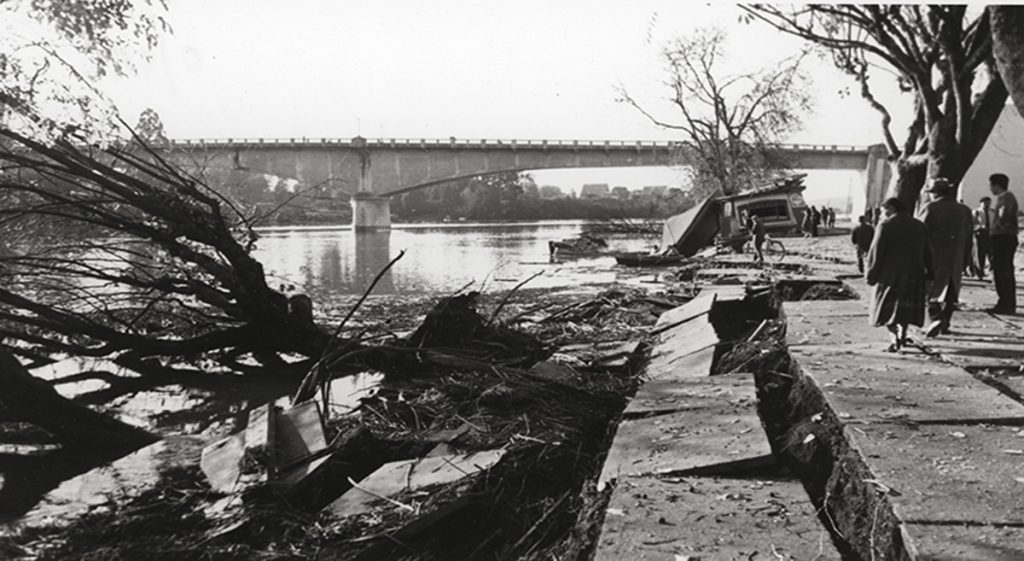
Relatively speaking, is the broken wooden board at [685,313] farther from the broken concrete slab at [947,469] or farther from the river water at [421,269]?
the broken concrete slab at [947,469]

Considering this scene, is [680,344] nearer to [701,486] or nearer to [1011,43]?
[1011,43]

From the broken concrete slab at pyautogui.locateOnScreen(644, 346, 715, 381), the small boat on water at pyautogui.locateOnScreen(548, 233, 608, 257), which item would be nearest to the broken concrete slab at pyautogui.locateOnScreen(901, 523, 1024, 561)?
the broken concrete slab at pyautogui.locateOnScreen(644, 346, 715, 381)

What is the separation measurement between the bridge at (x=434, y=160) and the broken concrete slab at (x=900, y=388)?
116 feet

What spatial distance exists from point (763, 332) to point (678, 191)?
1669 inches

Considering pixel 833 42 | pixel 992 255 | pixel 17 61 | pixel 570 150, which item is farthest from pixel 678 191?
pixel 17 61

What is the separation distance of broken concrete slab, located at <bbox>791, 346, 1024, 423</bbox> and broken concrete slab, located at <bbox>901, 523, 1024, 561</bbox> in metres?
1.24

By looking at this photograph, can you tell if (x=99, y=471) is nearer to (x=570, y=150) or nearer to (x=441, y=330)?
(x=441, y=330)

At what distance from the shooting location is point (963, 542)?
241 centimetres

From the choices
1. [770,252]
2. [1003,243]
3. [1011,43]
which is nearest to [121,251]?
[1011,43]

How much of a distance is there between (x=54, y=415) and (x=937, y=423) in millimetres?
5425

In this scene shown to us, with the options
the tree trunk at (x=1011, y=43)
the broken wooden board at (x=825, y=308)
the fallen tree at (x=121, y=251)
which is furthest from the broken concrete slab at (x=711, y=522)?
the fallen tree at (x=121, y=251)

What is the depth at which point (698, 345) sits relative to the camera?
20.1ft

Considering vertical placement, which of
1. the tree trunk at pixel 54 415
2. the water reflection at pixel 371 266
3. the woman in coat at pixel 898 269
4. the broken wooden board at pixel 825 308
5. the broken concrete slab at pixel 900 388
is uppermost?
the woman in coat at pixel 898 269

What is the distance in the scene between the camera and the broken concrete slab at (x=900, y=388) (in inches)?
150
